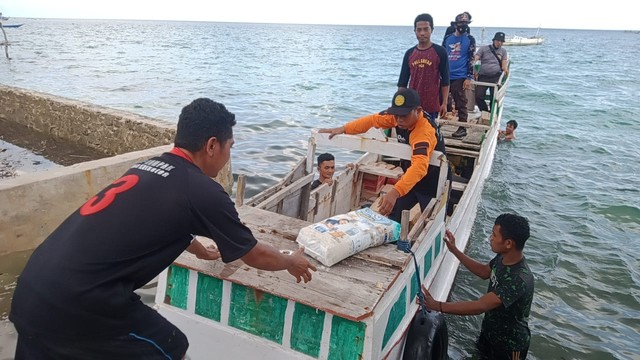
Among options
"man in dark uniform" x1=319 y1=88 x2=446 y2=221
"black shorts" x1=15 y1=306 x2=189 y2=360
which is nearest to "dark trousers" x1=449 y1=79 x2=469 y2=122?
"man in dark uniform" x1=319 y1=88 x2=446 y2=221

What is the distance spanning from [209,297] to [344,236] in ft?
3.48

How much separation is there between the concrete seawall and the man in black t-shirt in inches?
170

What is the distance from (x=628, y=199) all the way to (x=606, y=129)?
31.7 feet

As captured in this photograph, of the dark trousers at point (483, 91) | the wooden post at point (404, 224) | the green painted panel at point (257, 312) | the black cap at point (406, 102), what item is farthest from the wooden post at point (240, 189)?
the dark trousers at point (483, 91)

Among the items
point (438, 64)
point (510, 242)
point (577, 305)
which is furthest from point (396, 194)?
point (577, 305)

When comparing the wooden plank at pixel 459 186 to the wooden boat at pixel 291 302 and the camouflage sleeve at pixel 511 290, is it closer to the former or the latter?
the wooden boat at pixel 291 302

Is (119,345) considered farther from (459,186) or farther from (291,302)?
(459,186)

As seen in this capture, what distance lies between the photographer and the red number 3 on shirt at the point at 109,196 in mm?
2014

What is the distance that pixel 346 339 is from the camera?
282 centimetres

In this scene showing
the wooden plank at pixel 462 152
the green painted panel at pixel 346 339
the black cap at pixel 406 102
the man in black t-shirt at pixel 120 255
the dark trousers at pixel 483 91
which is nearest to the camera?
the man in black t-shirt at pixel 120 255

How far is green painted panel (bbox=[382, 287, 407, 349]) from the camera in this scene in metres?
3.24

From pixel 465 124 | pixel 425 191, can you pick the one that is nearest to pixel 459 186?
pixel 425 191

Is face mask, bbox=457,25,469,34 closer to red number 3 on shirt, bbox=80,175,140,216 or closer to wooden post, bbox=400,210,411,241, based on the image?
wooden post, bbox=400,210,411,241

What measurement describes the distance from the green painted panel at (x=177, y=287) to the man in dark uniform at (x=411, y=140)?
1.81m
